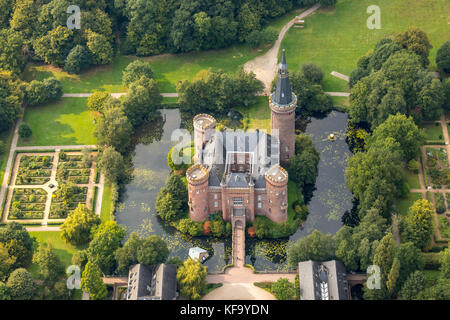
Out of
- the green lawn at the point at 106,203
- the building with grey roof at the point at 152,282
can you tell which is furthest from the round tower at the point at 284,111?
the green lawn at the point at 106,203

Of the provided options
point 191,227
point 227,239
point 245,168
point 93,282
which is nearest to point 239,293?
point 227,239

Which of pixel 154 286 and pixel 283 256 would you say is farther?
pixel 283 256

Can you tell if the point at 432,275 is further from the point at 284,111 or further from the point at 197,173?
the point at 197,173

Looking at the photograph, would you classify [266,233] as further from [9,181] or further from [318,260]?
[9,181]

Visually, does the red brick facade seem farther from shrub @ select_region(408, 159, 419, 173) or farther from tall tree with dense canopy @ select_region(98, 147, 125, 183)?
tall tree with dense canopy @ select_region(98, 147, 125, 183)

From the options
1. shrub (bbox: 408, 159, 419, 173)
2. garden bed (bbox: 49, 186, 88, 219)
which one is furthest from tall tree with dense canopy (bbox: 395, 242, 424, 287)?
garden bed (bbox: 49, 186, 88, 219)

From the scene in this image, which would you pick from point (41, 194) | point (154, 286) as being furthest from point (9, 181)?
point (154, 286)
